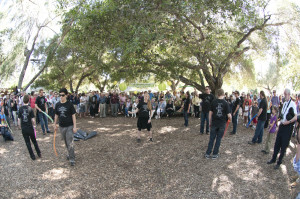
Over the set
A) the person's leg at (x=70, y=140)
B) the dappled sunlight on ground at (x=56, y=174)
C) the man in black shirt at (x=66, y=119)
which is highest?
the man in black shirt at (x=66, y=119)

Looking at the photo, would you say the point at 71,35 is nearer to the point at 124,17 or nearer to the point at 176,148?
the point at 124,17

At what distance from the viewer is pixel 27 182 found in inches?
180

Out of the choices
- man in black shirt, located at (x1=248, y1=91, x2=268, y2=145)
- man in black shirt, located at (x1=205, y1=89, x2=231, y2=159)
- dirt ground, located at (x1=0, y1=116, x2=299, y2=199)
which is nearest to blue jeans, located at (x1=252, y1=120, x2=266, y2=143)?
man in black shirt, located at (x1=248, y1=91, x2=268, y2=145)

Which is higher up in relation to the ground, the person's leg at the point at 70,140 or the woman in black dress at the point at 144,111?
the woman in black dress at the point at 144,111

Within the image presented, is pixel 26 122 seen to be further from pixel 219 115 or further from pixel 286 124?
pixel 286 124

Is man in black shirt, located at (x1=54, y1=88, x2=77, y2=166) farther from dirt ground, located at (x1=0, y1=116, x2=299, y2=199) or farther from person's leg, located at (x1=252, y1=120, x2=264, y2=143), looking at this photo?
person's leg, located at (x1=252, y1=120, x2=264, y2=143)

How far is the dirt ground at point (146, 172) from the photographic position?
4086 millimetres

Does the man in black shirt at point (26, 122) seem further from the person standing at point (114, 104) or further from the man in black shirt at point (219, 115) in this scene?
the person standing at point (114, 104)

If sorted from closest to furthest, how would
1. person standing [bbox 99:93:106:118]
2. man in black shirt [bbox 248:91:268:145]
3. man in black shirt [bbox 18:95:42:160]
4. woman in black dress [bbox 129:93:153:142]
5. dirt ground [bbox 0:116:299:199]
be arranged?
dirt ground [bbox 0:116:299:199]
man in black shirt [bbox 18:95:42:160]
man in black shirt [bbox 248:91:268:145]
woman in black dress [bbox 129:93:153:142]
person standing [bbox 99:93:106:118]

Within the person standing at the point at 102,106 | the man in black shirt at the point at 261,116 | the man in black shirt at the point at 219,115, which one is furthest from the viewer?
the person standing at the point at 102,106

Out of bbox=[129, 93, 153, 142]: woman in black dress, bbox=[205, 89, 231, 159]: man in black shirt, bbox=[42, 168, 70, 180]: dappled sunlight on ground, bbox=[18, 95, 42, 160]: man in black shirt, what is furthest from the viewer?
bbox=[129, 93, 153, 142]: woman in black dress

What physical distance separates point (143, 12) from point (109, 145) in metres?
4.83

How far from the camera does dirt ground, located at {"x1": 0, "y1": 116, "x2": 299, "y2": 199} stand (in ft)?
13.4

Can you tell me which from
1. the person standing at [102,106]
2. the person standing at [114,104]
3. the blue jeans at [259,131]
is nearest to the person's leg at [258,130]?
the blue jeans at [259,131]
